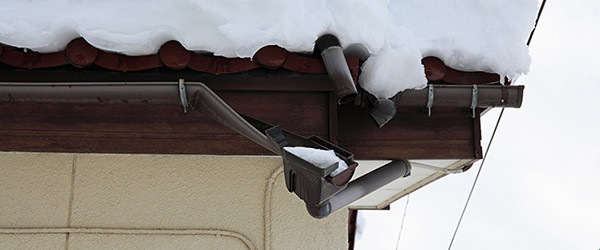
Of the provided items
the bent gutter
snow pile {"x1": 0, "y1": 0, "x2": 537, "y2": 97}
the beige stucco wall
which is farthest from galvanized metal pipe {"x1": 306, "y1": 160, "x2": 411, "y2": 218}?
the bent gutter

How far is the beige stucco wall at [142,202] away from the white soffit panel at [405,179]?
597 millimetres

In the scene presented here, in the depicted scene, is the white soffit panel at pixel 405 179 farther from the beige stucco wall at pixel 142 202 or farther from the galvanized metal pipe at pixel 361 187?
the beige stucco wall at pixel 142 202

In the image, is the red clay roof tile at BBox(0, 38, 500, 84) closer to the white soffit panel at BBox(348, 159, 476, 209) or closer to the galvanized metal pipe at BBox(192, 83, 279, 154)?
the galvanized metal pipe at BBox(192, 83, 279, 154)

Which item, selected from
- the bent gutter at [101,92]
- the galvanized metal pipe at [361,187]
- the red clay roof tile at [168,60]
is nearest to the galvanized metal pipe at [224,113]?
the bent gutter at [101,92]

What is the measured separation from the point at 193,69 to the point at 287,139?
533 millimetres

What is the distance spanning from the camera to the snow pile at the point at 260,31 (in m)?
2.34

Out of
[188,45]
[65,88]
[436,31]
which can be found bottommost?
[65,88]

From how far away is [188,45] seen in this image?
234 cm

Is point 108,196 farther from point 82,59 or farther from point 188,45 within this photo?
point 188,45

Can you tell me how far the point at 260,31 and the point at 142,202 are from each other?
122 centimetres

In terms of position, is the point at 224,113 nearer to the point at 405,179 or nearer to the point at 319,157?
the point at 319,157

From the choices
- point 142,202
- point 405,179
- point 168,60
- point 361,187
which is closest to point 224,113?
point 168,60

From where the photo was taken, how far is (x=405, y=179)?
3.85 meters

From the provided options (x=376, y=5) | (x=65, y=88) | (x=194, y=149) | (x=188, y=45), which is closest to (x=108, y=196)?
(x=194, y=149)
